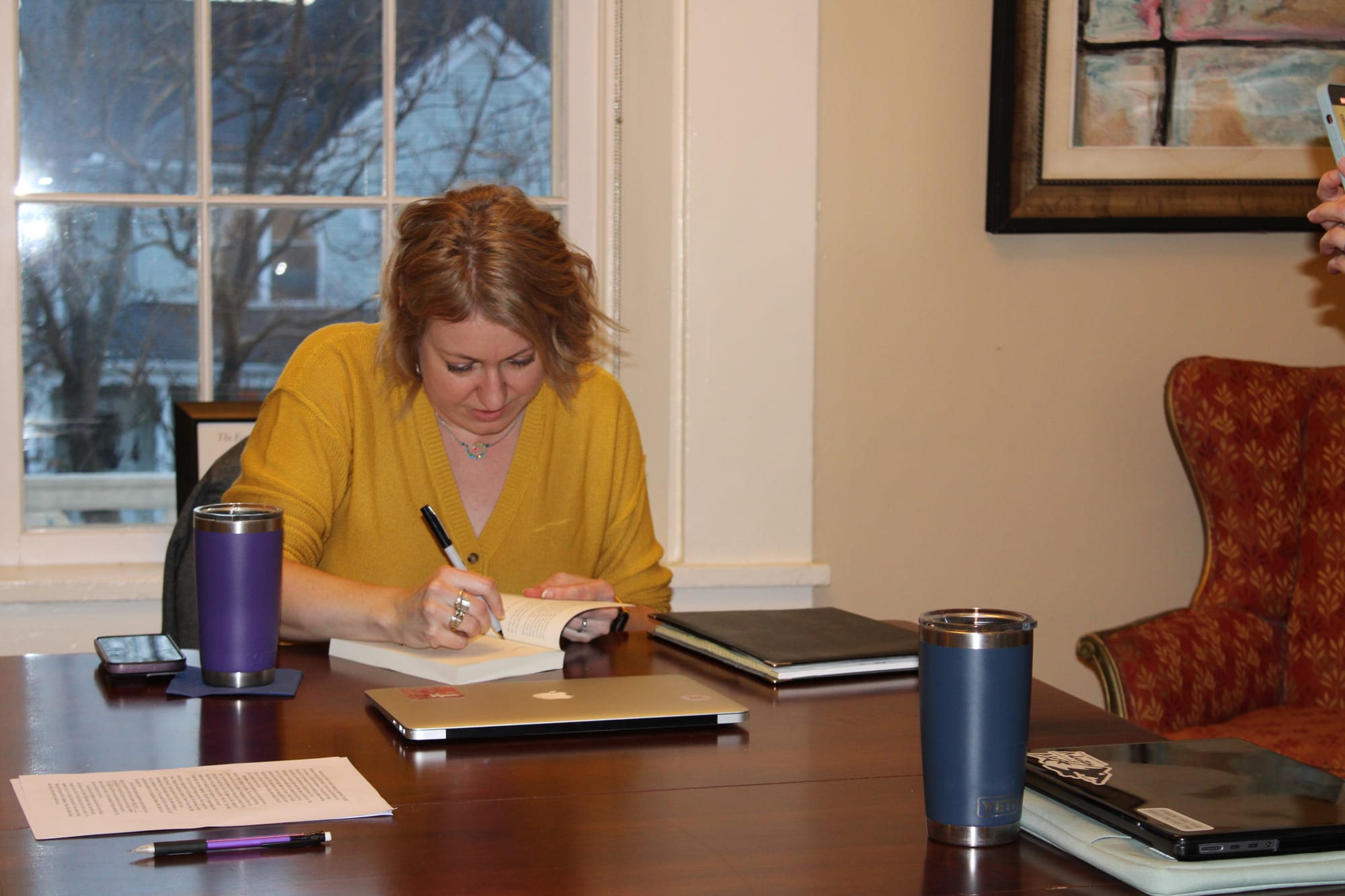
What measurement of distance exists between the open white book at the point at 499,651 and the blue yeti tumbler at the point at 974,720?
1.96ft

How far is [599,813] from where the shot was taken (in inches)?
38.5

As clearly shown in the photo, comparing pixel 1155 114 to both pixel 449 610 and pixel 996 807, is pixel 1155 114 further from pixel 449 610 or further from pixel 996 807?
pixel 996 807

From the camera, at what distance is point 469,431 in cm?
201

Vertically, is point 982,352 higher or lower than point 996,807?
higher

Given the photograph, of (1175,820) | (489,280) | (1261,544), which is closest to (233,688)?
(489,280)

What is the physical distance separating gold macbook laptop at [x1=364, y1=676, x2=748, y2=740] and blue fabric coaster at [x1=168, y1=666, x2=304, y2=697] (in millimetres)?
83

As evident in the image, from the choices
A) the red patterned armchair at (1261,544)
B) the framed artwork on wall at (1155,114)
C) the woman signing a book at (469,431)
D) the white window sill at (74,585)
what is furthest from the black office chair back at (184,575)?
the framed artwork on wall at (1155,114)

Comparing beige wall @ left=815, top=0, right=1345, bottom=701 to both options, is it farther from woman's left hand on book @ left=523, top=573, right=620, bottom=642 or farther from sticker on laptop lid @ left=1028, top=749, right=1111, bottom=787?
sticker on laptop lid @ left=1028, top=749, right=1111, bottom=787

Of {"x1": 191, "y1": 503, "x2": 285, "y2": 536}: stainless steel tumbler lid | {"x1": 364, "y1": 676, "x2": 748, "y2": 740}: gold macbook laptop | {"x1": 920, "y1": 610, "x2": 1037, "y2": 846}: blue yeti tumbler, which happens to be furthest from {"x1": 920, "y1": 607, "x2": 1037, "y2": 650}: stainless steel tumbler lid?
{"x1": 191, "y1": 503, "x2": 285, "y2": 536}: stainless steel tumbler lid

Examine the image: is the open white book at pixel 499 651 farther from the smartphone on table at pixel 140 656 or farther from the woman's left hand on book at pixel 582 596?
the smartphone on table at pixel 140 656

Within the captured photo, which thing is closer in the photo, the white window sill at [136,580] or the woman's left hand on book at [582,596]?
the woman's left hand on book at [582,596]

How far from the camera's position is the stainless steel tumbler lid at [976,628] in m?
0.89

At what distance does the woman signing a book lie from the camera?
73.2 inches

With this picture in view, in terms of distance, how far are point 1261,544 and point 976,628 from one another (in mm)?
1884
